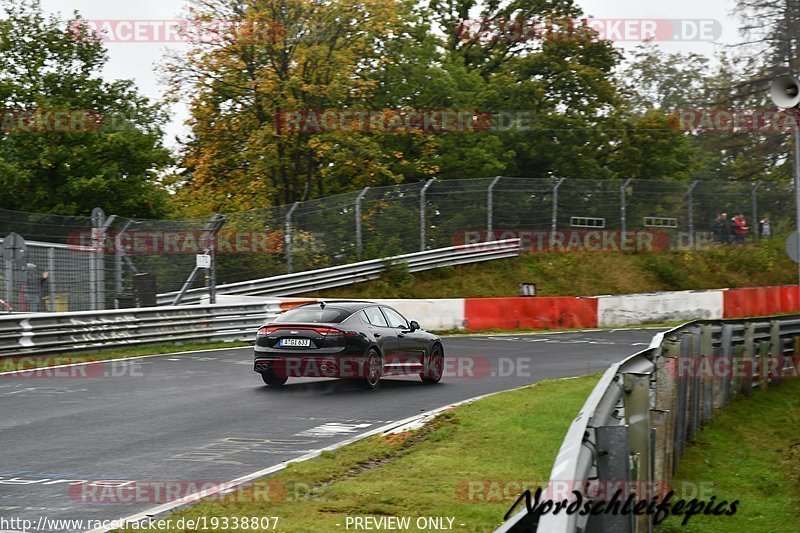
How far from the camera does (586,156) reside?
156 ft

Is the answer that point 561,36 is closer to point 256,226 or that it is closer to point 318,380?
point 256,226

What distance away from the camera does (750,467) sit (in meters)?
11.1

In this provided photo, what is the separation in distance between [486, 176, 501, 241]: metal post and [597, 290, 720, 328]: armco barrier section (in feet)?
19.5

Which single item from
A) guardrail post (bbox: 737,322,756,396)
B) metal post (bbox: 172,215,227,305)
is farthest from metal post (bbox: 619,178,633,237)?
guardrail post (bbox: 737,322,756,396)

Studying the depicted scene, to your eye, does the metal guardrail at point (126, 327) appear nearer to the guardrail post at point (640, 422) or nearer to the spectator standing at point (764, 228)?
the guardrail post at point (640, 422)

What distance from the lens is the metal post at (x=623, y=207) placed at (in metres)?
36.4

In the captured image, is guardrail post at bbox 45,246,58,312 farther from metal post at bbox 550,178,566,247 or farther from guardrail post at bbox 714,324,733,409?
metal post at bbox 550,178,566,247

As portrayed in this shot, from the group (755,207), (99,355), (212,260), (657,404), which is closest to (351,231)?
(212,260)

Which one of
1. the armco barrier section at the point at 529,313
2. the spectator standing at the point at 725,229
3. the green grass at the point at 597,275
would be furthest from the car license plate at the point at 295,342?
the spectator standing at the point at 725,229

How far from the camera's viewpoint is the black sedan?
1496cm

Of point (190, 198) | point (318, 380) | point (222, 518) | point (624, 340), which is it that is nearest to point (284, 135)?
point (190, 198)

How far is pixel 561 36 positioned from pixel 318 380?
36282mm

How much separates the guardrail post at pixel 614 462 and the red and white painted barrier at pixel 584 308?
62.5 feet

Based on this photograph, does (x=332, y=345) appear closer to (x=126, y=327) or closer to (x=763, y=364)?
(x=763, y=364)
